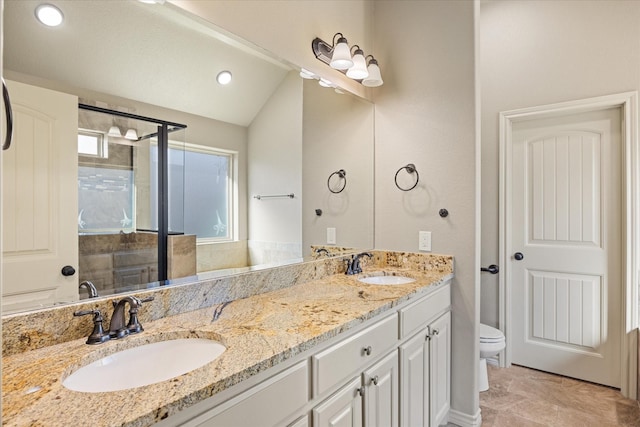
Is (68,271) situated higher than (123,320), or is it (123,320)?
(68,271)

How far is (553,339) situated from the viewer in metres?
2.83

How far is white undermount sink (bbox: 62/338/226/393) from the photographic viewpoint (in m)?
0.92

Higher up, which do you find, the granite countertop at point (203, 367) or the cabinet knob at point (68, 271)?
the cabinet knob at point (68, 271)

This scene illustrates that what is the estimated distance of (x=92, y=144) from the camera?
45.3 inches

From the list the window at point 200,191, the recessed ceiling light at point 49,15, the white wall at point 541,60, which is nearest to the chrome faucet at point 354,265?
the window at point 200,191

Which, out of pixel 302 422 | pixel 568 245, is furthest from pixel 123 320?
pixel 568 245

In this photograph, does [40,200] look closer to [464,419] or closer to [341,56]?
[341,56]

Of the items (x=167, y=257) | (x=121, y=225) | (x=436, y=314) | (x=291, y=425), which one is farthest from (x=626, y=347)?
(x=121, y=225)

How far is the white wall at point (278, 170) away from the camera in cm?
170

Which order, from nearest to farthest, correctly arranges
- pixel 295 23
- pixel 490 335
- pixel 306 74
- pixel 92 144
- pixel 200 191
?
pixel 92 144, pixel 200 191, pixel 295 23, pixel 306 74, pixel 490 335

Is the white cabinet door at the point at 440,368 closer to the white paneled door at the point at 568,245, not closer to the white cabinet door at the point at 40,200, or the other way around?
the white paneled door at the point at 568,245

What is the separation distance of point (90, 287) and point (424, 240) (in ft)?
5.88

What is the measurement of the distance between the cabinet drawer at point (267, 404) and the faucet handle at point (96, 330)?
1.47 ft

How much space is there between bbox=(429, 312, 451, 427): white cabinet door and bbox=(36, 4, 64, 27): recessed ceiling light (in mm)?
1970
